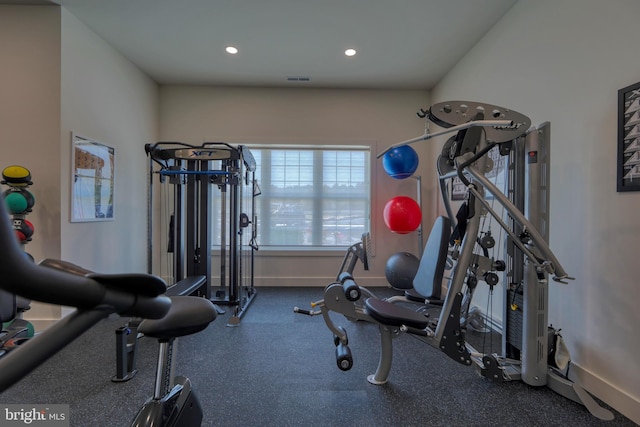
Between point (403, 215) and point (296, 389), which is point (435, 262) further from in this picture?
point (403, 215)

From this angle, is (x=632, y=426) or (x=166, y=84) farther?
(x=166, y=84)

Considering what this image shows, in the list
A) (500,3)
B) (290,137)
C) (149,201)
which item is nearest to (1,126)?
(149,201)

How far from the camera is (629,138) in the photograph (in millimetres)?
1606

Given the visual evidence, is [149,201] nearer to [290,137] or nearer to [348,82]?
[290,137]

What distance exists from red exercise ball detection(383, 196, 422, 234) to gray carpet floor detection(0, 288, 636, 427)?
52.5 inches

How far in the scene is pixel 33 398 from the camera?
1.72m

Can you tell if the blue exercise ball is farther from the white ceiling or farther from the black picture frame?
the black picture frame

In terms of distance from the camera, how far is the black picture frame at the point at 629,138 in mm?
1569

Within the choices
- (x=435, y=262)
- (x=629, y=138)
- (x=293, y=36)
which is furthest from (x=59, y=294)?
(x=293, y=36)

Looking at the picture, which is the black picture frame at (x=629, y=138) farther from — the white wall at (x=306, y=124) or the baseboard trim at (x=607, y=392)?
the white wall at (x=306, y=124)

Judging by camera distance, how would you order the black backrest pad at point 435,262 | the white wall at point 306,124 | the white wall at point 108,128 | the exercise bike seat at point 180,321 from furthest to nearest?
1. the white wall at point 306,124
2. the white wall at point 108,128
3. the black backrest pad at point 435,262
4. the exercise bike seat at point 180,321

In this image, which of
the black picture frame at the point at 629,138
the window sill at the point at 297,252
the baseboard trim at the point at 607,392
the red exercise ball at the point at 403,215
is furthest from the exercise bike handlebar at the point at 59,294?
Result: the window sill at the point at 297,252

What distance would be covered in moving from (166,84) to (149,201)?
6.76 feet

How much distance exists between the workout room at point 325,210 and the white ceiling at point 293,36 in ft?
0.09
